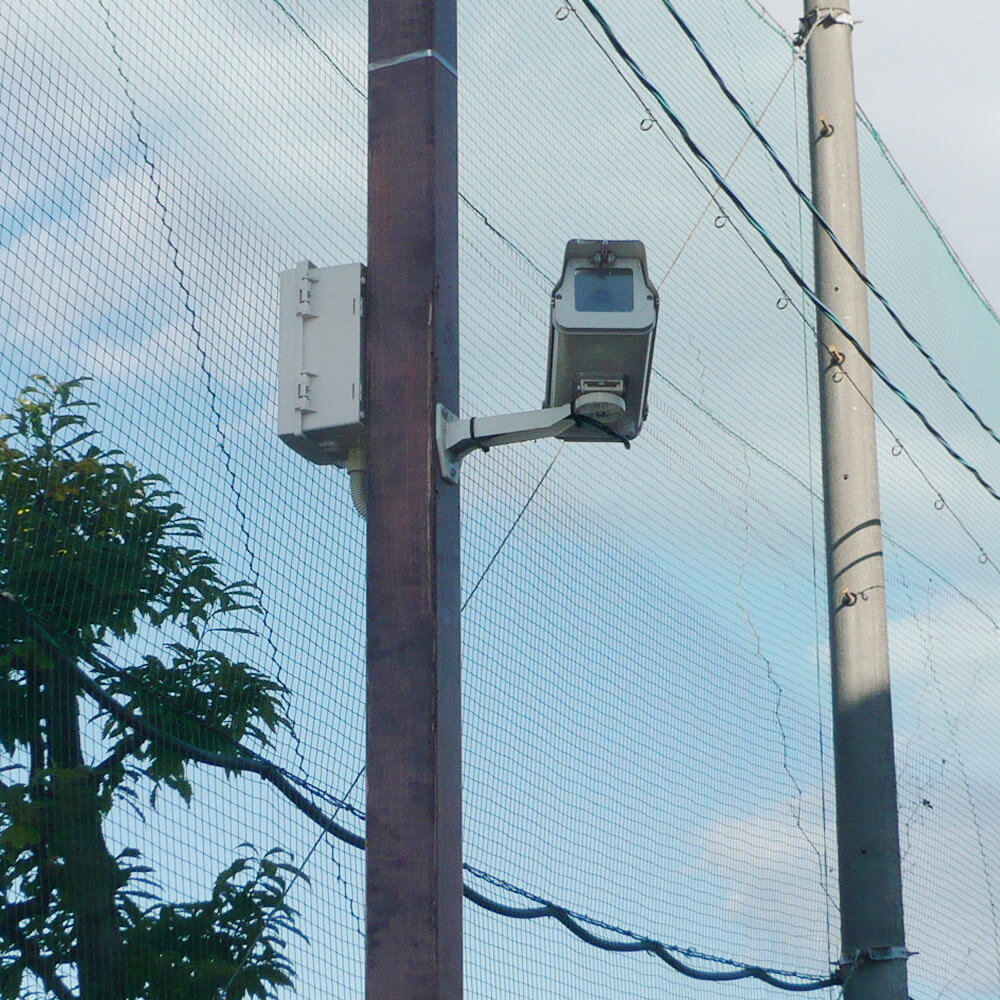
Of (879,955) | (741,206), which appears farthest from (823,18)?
(879,955)

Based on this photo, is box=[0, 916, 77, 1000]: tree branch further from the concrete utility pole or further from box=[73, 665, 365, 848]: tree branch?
the concrete utility pole

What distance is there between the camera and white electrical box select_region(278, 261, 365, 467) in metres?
4.07

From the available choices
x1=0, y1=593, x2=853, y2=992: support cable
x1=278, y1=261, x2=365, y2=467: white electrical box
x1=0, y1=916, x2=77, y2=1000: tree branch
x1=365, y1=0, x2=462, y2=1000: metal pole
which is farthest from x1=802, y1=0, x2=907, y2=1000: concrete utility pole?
x1=0, y1=916, x2=77, y2=1000: tree branch

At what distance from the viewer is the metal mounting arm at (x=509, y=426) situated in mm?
4027

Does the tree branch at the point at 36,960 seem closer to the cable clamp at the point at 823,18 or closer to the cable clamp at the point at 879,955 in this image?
the cable clamp at the point at 879,955

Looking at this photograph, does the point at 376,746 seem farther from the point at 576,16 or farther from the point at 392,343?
the point at 576,16

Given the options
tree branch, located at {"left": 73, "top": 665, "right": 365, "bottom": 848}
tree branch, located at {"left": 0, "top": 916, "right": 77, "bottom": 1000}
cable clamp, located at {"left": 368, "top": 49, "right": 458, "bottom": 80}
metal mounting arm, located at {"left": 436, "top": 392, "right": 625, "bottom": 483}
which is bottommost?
tree branch, located at {"left": 0, "top": 916, "right": 77, "bottom": 1000}

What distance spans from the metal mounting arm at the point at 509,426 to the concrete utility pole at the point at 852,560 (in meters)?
2.14

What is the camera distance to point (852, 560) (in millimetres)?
6180

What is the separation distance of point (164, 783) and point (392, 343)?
1.09 meters

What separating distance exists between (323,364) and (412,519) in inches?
17.4

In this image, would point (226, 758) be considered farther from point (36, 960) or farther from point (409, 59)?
point (409, 59)

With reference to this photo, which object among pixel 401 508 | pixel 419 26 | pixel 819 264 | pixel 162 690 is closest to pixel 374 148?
pixel 419 26

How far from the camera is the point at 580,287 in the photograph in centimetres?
410
